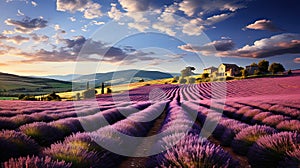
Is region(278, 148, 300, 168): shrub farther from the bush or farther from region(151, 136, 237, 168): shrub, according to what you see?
the bush

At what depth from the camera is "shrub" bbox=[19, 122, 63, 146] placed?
4453mm

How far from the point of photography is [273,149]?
122 inches

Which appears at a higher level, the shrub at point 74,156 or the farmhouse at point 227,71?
the farmhouse at point 227,71

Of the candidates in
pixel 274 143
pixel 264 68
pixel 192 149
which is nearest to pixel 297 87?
pixel 274 143

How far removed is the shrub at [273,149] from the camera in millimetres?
3004

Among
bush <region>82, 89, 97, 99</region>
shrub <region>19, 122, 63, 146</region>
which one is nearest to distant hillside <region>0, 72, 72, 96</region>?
bush <region>82, 89, 97, 99</region>

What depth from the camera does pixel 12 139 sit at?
3139 mm

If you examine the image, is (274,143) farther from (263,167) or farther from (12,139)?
(12,139)

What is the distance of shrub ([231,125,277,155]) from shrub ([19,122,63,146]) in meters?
3.95

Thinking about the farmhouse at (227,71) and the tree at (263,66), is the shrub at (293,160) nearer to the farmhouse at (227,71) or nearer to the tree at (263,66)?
the tree at (263,66)

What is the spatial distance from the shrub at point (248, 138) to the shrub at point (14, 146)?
367cm

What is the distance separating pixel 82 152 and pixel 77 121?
4.29 meters

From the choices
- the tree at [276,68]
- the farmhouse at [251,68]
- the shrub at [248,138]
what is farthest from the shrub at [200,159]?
the farmhouse at [251,68]

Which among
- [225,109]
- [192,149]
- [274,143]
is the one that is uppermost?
[192,149]
